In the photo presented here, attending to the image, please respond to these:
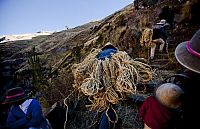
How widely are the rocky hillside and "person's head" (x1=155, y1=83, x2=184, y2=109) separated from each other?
10.8ft

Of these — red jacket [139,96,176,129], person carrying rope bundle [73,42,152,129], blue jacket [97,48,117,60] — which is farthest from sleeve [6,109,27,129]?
red jacket [139,96,176,129]

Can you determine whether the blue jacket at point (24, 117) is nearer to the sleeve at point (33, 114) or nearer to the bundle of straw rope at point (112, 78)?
the sleeve at point (33, 114)

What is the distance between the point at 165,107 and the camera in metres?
1.34

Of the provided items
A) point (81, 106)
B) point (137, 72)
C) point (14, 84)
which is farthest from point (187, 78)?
point (14, 84)

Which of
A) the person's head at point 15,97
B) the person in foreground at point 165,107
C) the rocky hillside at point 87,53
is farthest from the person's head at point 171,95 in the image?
the person's head at point 15,97

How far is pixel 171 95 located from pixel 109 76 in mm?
2514

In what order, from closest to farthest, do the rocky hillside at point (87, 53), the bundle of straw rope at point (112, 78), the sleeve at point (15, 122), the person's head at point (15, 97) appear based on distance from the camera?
the bundle of straw rope at point (112, 78) → the sleeve at point (15, 122) → the person's head at point (15, 97) → the rocky hillside at point (87, 53)

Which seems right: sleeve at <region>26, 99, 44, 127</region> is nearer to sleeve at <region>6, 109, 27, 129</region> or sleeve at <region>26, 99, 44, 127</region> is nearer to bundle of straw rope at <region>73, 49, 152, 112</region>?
sleeve at <region>6, 109, 27, 129</region>

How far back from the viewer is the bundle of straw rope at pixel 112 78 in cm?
370

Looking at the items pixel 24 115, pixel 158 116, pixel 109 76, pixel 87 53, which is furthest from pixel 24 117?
pixel 87 53

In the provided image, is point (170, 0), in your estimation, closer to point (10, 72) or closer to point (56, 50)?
point (56, 50)

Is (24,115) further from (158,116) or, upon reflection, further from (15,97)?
(158,116)

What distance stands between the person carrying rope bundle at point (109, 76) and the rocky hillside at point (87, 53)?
70 centimetres

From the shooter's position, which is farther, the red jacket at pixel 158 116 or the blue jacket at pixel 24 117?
the blue jacket at pixel 24 117
